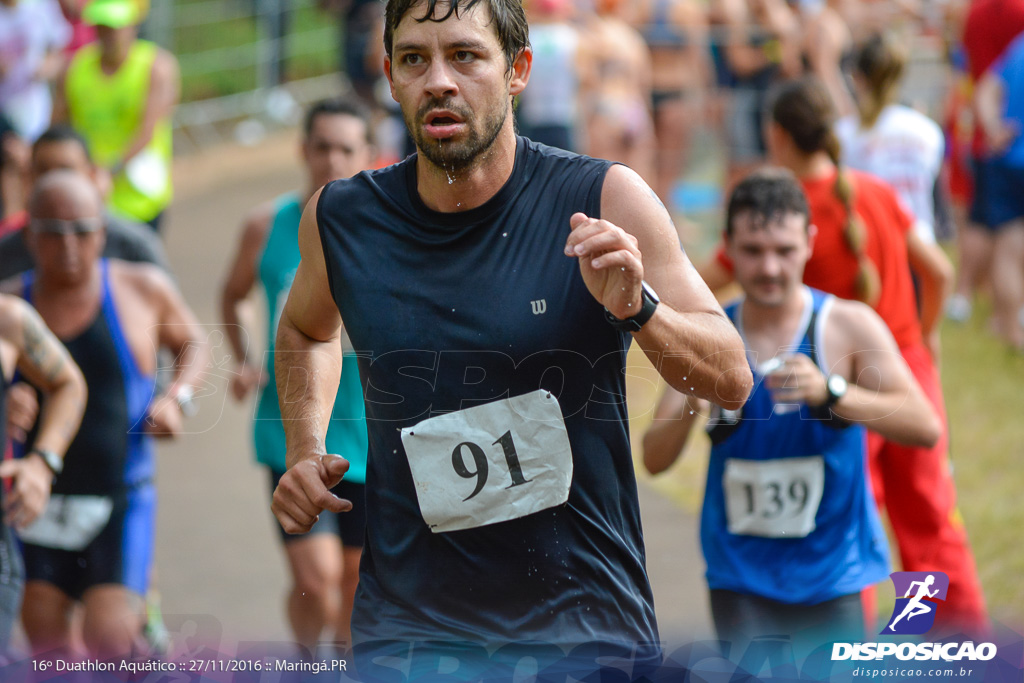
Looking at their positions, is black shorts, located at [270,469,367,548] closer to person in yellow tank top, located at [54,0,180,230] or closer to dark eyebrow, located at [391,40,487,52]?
dark eyebrow, located at [391,40,487,52]

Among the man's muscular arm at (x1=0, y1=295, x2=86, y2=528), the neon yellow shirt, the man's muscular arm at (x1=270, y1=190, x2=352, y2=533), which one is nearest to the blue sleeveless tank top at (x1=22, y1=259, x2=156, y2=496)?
the man's muscular arm at (x1=0, y1=295, x2=86, y2=528)

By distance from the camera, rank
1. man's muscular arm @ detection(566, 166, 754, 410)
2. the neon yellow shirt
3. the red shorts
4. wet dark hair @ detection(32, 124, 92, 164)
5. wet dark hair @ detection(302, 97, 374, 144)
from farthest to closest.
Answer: the neon yellow shirt, wet dark hair @ detection(32, 124, 92, 164), wet dark hair @ detection(302, 97, 374, 144), the red shorts, man's muscular arm @ detection(566, 166, 754, 410)

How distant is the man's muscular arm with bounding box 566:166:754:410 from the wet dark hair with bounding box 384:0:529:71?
1.14 ft

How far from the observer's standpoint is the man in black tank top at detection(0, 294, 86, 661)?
3.72 meters

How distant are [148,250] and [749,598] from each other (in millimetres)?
2818

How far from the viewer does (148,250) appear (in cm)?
514

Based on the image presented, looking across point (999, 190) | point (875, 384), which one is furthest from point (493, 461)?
point (999, 190)

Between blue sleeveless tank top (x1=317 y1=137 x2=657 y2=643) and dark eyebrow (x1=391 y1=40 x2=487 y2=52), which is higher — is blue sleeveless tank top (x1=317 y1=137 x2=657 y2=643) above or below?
below

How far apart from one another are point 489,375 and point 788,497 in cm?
150

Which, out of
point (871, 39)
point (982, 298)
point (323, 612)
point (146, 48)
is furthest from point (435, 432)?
point (982, 298)

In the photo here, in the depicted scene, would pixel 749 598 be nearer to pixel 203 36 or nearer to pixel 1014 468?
pixel 1014 468

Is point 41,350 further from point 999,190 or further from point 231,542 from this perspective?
point 999,190

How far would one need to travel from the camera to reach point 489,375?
8.51 ft

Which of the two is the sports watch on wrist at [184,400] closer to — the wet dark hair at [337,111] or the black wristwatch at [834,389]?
the wet dark hair at [337,111]
